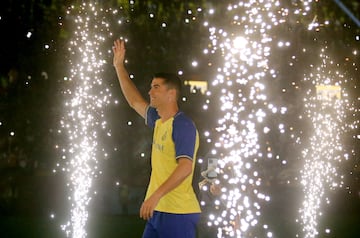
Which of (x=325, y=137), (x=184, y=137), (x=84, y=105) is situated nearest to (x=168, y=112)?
(x=184, y=137)

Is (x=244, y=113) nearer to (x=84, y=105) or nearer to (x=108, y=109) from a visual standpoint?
(x=84, y=105)

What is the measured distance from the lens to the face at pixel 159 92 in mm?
3873

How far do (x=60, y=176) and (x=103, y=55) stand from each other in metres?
3.98

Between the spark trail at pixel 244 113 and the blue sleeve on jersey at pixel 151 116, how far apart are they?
92 cm

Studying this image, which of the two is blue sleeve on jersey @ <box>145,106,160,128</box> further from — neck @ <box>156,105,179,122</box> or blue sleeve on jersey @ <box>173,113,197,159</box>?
blue sleeve on jersey @ <box>173,113,197,159</box>

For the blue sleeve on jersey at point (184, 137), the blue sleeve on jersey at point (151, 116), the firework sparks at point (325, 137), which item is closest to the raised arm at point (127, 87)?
the blue sleeve on jersey at point (151, 116)

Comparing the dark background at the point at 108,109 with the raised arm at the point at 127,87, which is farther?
the dark background at the point at 108,109

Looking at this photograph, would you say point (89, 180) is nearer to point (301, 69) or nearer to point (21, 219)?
point (21, 219)

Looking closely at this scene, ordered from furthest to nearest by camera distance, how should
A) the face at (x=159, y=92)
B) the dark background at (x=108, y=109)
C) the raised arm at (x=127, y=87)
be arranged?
the dark background at (x=108, y=109)
the raised arm at (x=127, y=87)
the face at (x=159, y=92)

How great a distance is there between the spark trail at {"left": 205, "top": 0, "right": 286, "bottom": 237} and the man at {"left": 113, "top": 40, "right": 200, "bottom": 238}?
1.16 metres

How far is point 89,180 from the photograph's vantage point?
577 inches

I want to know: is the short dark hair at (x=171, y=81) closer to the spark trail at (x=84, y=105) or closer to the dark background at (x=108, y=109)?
the spark trail at (x=84, y=105)

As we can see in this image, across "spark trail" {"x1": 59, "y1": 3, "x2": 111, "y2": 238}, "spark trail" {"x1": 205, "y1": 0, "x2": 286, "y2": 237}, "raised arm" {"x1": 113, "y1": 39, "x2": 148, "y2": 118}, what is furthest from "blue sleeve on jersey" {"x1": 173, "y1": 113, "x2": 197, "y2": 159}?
"spark trail" {"x1": 59, "y1": 3, "x2": 111, "y2": 238}

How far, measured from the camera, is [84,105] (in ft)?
43.0
